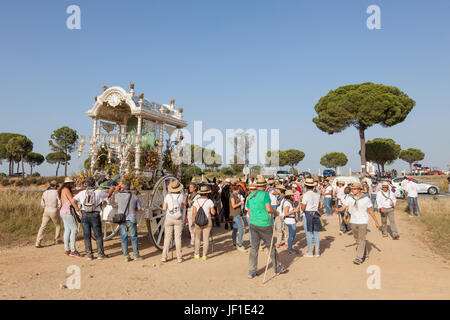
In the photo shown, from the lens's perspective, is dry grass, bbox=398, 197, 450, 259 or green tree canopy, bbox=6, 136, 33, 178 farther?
green tree canopy, bbox=6, 136, 33, 178

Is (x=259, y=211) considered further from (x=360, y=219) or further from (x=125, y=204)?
(x=125, y=204)

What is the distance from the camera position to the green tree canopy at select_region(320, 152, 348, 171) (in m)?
68.1

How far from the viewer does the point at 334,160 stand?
224 ft

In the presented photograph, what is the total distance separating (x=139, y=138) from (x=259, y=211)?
12.8 ft

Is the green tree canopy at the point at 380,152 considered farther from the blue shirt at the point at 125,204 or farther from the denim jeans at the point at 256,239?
the blue shirt at the point at 125,204

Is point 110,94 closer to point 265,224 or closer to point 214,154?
point 265,224

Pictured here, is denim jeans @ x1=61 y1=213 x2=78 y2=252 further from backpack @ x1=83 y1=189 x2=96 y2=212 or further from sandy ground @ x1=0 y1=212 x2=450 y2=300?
backpack @ x1=83 y1=189 x2=96 y2=212

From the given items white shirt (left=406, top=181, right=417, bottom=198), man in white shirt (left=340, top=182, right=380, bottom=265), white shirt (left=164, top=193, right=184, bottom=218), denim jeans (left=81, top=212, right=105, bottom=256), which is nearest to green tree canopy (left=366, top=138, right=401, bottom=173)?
white shirt (left=406, top=181, right=417, bottom=198)

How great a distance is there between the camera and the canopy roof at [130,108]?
767 centimetres

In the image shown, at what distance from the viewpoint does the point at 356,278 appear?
17.1 feet

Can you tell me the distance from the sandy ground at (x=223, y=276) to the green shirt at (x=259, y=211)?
3.36 feet

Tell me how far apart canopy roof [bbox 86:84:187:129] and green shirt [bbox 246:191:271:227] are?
4045 mm

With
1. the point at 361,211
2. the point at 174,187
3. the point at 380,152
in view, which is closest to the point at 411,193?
the point at 361,211

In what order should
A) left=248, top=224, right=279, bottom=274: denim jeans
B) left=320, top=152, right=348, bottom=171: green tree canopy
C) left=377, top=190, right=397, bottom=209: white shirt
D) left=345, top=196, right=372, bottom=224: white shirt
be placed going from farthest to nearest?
left=320, top=152, right=348, bottom=171: green tree canopy < left=377, top=190, right=397, bottom=209: white shirt < left=345, top=196, right=372, bottom=224: white shirt < left=248, top=224, right=279, bottom=274: denim jeans
